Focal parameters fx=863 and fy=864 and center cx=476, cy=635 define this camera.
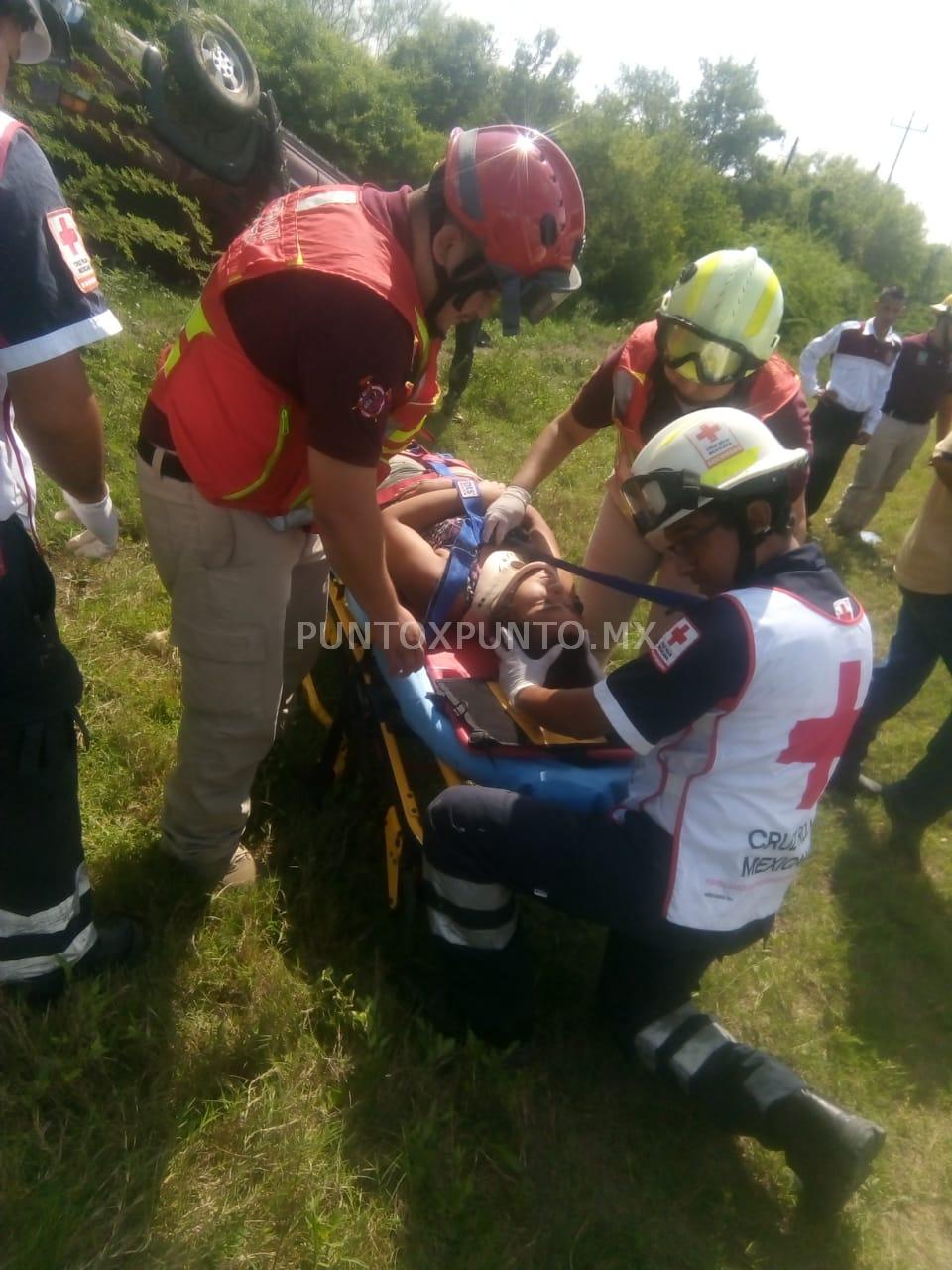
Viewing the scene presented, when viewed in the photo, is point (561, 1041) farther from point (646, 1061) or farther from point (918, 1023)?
point (918, 1023)

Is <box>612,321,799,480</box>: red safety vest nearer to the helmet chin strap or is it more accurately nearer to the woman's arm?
the woman's arm

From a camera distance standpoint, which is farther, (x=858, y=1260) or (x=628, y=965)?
(x=628, y=965)

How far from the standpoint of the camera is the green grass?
79.1 inches

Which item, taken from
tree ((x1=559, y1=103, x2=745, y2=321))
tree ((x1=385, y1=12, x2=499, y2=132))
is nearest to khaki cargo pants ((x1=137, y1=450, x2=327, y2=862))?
tree ((x1=559, y1=103, x2=745, y2=321))

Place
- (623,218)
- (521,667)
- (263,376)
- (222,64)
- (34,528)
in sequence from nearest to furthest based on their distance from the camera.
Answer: (34,528), (263,376), (521,667), (222,64), (623,218)

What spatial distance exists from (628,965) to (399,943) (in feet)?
2.48

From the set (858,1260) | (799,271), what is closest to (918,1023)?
(858,1260)

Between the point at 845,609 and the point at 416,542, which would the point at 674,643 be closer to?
the point at 845,609

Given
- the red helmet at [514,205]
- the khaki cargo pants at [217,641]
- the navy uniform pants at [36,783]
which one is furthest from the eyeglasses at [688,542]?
the navy uniform pants at [36,783]

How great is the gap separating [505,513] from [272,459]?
145 centimetres

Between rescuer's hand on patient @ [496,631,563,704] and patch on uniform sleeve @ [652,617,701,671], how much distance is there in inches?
38.4

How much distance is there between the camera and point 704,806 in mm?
2021

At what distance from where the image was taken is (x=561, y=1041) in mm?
2623

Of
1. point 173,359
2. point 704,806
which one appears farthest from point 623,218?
point 704,806
